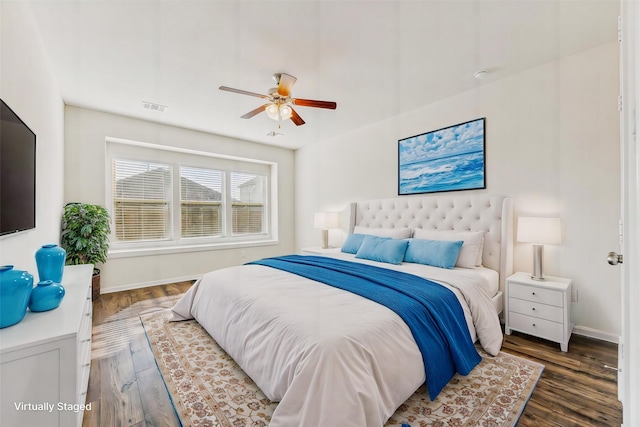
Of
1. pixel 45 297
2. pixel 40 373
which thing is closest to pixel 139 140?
pixel 45 297

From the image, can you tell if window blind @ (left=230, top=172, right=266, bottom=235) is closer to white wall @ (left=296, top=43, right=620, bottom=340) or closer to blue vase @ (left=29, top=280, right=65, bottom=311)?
white wall @ (left=296, top=43, right=620, bottom=340)

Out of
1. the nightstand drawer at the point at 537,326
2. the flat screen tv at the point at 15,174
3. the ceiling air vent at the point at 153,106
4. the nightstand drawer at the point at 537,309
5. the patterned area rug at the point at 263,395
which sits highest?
the ceiling air vent at the point at 153,106

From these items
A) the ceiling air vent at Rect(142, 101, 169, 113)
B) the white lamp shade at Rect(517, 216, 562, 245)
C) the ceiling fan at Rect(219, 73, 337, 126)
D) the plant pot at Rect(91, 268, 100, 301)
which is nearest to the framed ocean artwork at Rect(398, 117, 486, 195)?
the white lamp shade at Rect(517, 216, 562, 245)

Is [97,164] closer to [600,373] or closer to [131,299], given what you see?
[131,299]

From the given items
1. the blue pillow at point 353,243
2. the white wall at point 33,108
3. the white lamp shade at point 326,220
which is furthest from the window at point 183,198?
the blue pillow at point 353,243

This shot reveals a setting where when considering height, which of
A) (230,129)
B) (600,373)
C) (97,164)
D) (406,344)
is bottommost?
(600,373)

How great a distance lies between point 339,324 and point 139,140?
4214 millimetres

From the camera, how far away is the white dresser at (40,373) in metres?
1.13

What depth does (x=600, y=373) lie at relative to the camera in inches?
78.6

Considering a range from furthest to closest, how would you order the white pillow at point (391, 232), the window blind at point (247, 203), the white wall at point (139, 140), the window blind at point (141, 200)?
the window blind at point (247, 203), the window blind at point (141, 200), the white wall at point (139, 140), the white pillow at point (391, 232)

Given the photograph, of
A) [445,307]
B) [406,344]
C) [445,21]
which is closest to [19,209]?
[406,344]

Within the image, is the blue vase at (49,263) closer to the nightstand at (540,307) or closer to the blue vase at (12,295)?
the blue vase at (12,295)

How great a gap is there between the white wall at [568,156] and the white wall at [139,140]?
12.0ft

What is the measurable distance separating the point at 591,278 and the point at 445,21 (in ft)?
8.35
